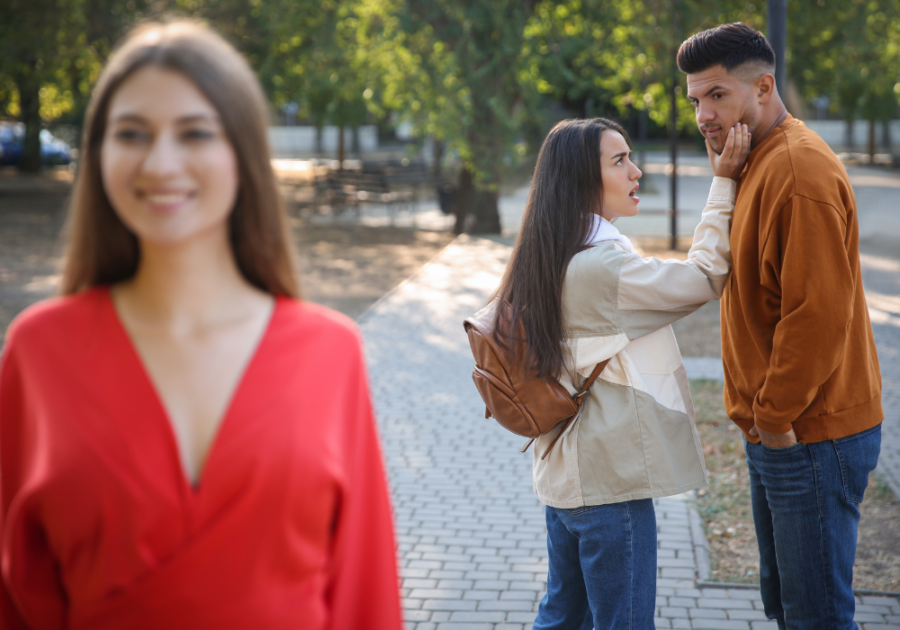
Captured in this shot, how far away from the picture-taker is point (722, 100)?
262 cm

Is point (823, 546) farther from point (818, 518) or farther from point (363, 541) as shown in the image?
point (363, 541)

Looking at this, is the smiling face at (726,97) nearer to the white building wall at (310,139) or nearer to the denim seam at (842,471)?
the denim seam at (842,471)

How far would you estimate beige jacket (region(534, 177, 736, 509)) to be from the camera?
2.50 metres

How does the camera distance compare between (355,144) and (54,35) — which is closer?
(54,35)

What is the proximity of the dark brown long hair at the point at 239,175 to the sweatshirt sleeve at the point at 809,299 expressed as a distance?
146 cm

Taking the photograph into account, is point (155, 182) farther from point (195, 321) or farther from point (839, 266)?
point (839, 266)

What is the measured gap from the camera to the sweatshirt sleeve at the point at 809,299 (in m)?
2.35

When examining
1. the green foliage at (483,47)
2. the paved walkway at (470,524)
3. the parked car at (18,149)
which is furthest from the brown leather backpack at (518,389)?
the parked car at (18,149)

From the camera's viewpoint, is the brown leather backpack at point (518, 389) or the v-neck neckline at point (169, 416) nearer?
the v-neck neckline at point (169, 416)

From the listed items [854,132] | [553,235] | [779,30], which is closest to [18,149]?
[779,30]

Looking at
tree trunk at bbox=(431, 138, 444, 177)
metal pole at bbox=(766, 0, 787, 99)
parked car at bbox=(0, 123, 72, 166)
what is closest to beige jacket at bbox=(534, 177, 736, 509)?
metal pole at bbox=(766, 0, 787, 99)

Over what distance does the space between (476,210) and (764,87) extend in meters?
15.3

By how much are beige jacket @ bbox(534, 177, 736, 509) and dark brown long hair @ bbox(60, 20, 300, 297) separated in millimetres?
1132

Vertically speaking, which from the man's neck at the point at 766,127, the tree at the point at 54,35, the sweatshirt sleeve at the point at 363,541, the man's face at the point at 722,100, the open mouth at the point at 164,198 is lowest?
the sweatshirt sleeve at the point at 363,541
